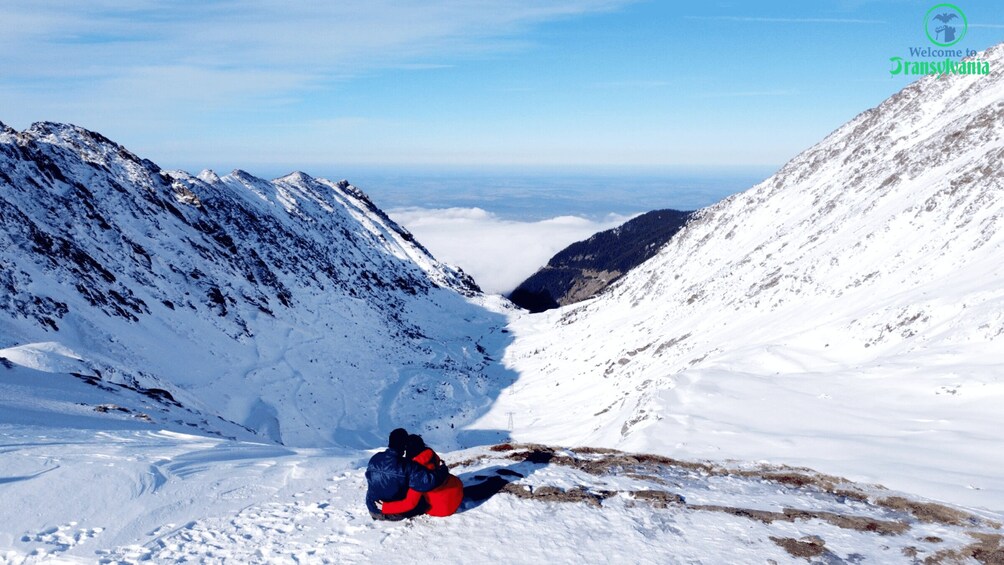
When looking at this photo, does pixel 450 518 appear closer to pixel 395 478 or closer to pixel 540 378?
pixel 395 478

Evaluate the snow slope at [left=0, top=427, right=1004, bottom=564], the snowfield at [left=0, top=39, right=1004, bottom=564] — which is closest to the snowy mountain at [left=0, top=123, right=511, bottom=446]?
the snowfield at [left=0, top=39, right=1004, bottom=564]

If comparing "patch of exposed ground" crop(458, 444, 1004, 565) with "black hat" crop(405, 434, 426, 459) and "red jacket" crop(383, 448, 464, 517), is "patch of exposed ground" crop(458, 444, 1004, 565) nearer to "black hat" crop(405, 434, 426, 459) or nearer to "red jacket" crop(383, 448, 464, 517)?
"red jacket" crop(383, 448, 464, 517)

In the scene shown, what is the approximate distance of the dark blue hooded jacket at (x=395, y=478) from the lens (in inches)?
282

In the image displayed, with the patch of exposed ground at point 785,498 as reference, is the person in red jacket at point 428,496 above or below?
above

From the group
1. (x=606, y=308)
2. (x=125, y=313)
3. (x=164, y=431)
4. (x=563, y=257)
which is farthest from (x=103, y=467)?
(x=563, y=257)

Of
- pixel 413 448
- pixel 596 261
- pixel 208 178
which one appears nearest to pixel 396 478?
pixel 413 448

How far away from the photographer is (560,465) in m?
10.0

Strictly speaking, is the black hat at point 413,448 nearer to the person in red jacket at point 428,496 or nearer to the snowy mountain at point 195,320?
the person in red jacket at point 428,496

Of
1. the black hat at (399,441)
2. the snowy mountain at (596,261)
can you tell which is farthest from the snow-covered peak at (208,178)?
the black hat at (399,441)

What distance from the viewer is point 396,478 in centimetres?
714

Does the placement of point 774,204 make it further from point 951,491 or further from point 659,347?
point 951,491

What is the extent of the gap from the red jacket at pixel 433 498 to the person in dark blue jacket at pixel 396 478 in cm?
6

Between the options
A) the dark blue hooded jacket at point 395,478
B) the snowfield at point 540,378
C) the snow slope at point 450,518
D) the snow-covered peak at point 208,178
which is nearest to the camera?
the snow slope at point 450,518

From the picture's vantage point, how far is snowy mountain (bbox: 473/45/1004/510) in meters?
13.4
